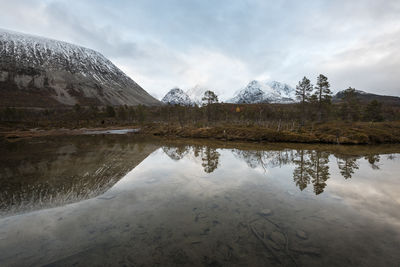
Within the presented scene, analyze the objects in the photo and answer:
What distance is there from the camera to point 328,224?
7.45 meters

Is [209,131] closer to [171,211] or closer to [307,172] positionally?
[307,172]

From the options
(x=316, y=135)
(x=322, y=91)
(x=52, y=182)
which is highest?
(x=322, y=91)

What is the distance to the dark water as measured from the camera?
18.6 ft

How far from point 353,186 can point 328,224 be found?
6390 mm

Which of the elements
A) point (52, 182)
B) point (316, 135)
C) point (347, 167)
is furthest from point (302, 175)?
point (316, 135)

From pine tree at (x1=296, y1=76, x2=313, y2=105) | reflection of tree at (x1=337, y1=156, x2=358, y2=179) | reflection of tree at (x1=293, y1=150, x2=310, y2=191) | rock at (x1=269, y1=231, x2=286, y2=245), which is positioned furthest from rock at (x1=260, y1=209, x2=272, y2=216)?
pine tree at (x1=296, y1=76, x2=313, y2=105)

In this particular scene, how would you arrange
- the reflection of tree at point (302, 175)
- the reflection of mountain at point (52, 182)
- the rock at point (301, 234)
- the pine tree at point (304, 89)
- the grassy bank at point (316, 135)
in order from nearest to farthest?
1. the rock at point (301, 234)
2. the reflection of mountain at point (52, 182)
3. the reflection of tree at point (302, 175)
4. the grassy bank at point (316, 135)
5. the pine tree at point (304, 89)

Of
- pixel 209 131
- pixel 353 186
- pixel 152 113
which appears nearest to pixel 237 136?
pixel 209 131

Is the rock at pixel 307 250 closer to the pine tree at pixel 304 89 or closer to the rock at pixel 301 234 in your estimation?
the rock at pixel 301 234

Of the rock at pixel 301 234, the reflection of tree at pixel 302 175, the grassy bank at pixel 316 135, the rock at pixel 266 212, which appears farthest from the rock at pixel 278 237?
the grassy bank at pixel 316 135

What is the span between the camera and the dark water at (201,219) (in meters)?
5.67

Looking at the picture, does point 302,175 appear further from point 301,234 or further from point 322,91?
point 322,91

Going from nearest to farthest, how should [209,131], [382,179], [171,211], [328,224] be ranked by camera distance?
[328,224] → [171,211] → [382,179] → [209,131]

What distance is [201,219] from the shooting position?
779cm
